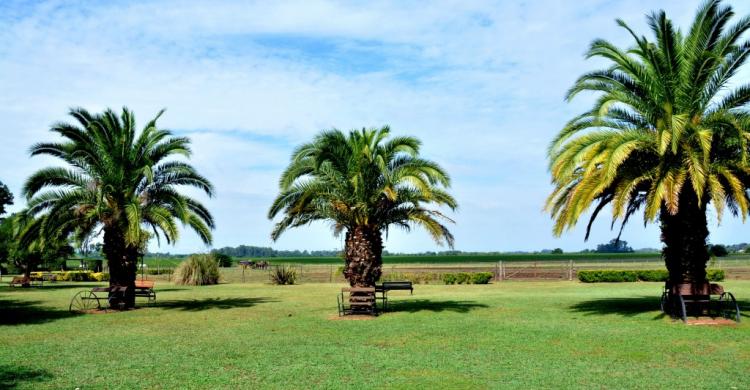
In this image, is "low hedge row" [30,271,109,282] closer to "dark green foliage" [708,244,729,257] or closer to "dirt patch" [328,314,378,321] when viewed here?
"dirt patch" [328,314,378,321]

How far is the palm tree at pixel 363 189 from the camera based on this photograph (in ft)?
63.1

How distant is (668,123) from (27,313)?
66.5 ft

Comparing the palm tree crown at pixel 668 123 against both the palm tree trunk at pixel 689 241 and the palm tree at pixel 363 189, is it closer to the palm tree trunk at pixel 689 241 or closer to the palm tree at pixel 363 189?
the palm tree trunk at pixel 689 241

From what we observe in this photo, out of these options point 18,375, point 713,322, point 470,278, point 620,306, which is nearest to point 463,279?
point 470,278

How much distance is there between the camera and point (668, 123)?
622 inches

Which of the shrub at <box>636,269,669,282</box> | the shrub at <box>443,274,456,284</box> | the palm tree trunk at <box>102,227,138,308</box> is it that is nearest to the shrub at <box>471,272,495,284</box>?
the shrub at <box>443,274,456,284</box>

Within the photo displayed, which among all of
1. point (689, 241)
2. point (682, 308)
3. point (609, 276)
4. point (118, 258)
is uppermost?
point (689, 241)

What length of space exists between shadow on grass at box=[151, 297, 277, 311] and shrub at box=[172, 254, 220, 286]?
13.3 meters

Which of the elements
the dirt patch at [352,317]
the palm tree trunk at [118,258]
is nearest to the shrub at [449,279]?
the dirt patch at [352,317]

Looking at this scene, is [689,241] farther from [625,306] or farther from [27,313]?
[27,313]

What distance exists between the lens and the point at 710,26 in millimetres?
15773

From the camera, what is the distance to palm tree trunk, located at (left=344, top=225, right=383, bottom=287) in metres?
19.4

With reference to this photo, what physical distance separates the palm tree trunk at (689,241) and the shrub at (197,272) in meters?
30.1

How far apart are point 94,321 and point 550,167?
13876 mm
